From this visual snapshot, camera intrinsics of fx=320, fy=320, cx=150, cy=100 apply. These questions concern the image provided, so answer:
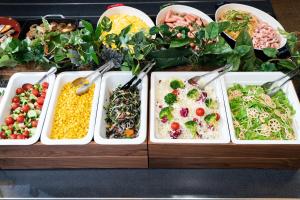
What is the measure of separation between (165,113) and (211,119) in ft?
0.69

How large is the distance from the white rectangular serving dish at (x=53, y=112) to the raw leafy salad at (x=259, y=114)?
65 cm

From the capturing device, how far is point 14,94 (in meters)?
1.64

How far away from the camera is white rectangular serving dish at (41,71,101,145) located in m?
1.37

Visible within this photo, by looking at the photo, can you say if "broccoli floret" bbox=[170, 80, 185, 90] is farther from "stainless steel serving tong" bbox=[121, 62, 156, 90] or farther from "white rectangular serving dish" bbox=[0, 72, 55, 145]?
"white rectangular serving dish" bbox=[0, 72, 55, 145]

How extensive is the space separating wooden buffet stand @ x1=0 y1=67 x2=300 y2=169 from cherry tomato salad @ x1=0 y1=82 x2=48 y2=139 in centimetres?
10

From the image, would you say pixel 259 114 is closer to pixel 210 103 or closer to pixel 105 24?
pixel 210 103

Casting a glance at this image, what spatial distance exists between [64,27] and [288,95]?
53.5 inches

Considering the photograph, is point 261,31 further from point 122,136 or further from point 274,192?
point 122,136

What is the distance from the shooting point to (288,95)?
5.16 feet

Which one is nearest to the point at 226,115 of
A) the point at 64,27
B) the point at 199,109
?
the point at 199,109

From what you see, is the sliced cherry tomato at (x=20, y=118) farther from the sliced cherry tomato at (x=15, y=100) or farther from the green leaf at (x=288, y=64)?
the green leaf at (x=288, y=64)

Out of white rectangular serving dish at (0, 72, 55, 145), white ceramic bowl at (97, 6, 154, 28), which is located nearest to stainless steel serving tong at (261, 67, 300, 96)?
white ceramic bowl at (97, 6, 154, 28)

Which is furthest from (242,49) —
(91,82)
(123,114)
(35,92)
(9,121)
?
(9,121)

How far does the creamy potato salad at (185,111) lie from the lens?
145cm
